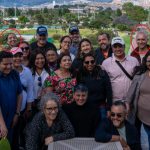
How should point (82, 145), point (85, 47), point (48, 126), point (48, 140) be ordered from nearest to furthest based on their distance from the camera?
point (82, 145) < point (48, 140) < point (48, 126) < point (85, 47)

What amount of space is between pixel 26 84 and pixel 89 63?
866mm

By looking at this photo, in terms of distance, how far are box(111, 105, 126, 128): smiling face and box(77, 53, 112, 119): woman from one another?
2.09 feet

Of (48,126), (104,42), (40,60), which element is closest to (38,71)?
(40,60)

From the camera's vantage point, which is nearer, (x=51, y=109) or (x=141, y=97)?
(x=51, y=109)

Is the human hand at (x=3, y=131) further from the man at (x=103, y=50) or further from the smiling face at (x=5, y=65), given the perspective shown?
the man at (x=103, y=50)

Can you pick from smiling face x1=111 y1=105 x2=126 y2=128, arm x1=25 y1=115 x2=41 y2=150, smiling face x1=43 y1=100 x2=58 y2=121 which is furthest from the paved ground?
arm x1=25 y1=115 x2=41 y2=150

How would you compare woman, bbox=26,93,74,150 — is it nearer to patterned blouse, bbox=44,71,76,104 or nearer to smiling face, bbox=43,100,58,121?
smiling face, bbox=43,100,58,121

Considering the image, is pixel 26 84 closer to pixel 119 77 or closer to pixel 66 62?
pixel 66 62

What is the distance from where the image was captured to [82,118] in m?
5.15

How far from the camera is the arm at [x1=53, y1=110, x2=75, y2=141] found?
4.71 m

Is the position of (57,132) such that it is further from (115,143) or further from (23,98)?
(23,98)

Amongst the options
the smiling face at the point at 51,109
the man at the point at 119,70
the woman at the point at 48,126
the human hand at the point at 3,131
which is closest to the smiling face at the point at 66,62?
the man at the point at 119,70

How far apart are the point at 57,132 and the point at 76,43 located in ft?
9.95

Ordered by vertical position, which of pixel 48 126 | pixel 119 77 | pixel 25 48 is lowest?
pixel 48 126
